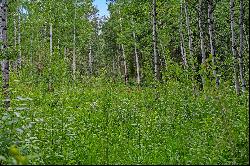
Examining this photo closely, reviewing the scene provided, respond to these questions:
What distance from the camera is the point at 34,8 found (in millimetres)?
42438

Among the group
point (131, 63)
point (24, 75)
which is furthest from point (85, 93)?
point (131, 63)

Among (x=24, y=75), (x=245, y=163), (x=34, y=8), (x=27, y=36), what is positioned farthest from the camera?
(x=27, y=36)

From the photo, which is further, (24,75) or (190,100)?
(24,75)

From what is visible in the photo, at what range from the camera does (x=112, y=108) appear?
49.4ft

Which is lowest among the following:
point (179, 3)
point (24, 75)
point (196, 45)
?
point (24, 75)

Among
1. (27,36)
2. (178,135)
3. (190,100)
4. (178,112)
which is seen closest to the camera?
(178,135)

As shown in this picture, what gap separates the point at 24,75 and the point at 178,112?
55.6ft

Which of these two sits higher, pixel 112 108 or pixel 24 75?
pixel 24 75

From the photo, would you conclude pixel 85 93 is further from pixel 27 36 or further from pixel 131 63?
pixel 131 63

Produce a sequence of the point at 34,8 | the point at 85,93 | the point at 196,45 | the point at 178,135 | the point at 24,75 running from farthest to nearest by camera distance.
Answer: the point at 34,8 < the point at 196,45 < the point at 24,75 < the point at 85,93 < the point at 178,135

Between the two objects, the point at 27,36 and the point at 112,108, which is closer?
the point at 112,108

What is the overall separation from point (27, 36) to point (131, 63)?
14.9 metres

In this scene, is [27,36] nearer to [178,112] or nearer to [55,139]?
[178,112]

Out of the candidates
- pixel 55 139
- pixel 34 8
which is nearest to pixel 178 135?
pixel 55 139
